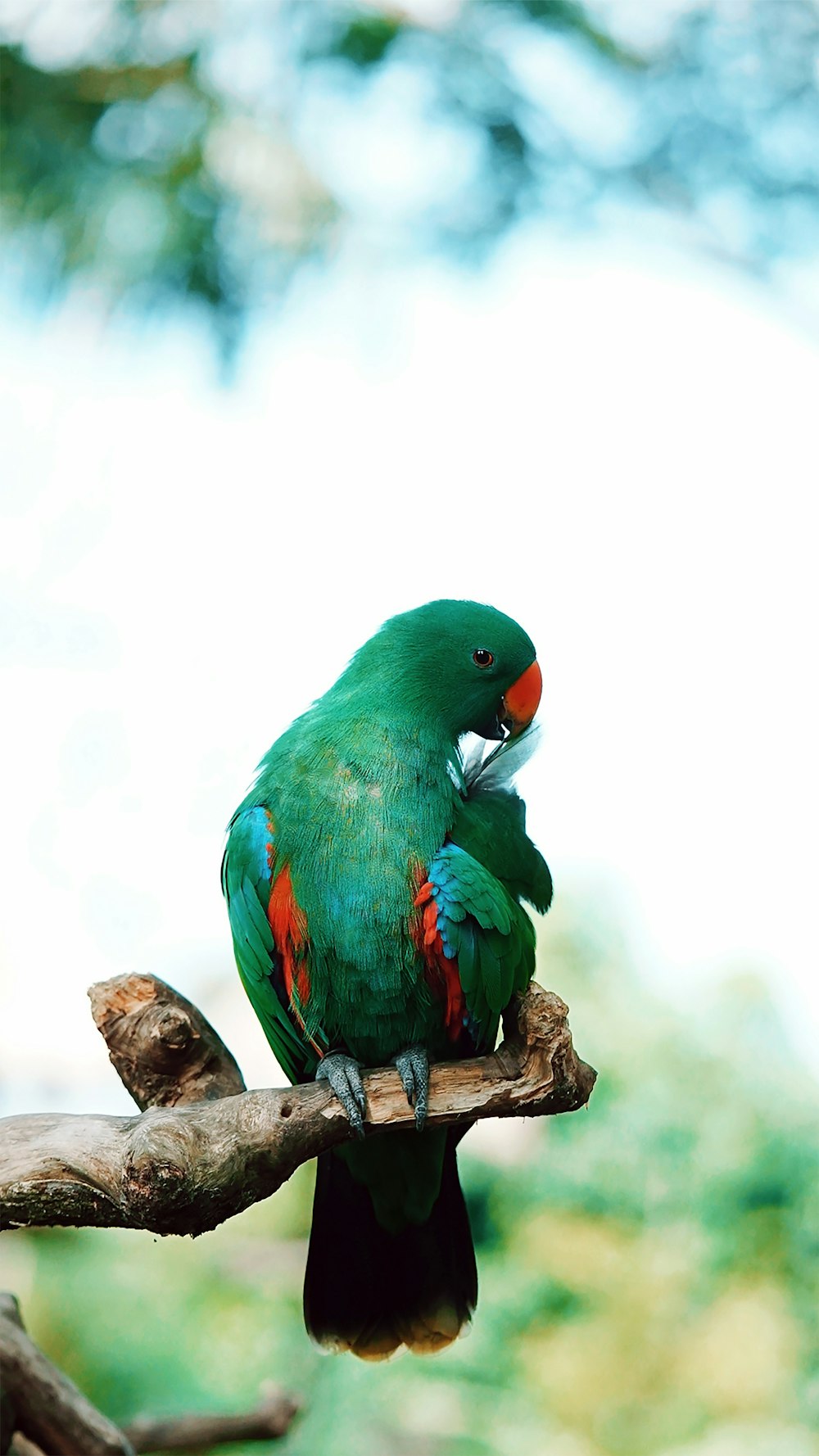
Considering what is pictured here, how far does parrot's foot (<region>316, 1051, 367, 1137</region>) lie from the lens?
1.64 m

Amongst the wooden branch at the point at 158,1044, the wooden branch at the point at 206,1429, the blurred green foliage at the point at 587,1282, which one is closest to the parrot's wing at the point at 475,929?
the wooden branch at the point at 158,1044

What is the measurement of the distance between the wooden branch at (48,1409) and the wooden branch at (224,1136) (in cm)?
65

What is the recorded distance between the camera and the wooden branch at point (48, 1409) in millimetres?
1991

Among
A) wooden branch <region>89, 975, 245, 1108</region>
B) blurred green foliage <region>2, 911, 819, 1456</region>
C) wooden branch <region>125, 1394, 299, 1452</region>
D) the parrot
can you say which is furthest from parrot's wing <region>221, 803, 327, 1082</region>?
blurred green foliage <region>2, 911, 819, 1456</region>

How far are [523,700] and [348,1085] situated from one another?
701 mm

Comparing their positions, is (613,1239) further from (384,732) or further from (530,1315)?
(384,732)

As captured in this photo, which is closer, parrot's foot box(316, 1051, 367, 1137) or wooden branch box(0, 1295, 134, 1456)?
parrot's foot box(316, 1051, 367, 1137)

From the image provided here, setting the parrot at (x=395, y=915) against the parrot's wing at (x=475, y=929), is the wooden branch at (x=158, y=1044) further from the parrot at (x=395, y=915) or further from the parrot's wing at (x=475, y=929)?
the parrot's wing at (x=475, y=929)

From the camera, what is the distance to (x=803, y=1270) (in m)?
4.44

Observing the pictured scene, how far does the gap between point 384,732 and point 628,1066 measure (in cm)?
309

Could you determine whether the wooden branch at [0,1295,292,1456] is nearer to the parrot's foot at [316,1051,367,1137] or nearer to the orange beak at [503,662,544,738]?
the parrot's foot at [316,1051,367,1137]

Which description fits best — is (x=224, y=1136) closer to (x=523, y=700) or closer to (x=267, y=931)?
(x=267, y=931)

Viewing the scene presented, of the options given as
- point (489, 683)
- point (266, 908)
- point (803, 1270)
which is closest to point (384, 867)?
point (266, 908)

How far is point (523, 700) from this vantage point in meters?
2.01
